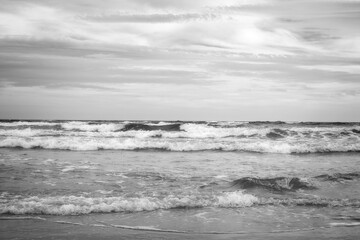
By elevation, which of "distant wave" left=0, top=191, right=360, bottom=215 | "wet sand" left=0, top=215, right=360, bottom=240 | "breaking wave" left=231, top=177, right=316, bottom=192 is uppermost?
"breaking wave" left=231, top=177, right=316, bottom=192

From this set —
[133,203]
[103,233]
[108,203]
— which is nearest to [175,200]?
[133,203]

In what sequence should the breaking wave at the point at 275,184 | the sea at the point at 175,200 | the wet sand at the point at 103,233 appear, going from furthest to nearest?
the breaking wave at the point at 275,184
the sea at the point at 175,200
the wet sand at the point at 103,233

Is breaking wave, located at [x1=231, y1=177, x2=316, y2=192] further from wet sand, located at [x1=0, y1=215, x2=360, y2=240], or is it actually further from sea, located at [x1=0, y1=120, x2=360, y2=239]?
wet sand, located at [x1=0, y1=215, x2=360, y2=240]

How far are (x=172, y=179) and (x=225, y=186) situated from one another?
1.50 meters

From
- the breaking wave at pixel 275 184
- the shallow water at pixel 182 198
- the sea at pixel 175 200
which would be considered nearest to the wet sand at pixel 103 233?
the sea at pixel 175 200

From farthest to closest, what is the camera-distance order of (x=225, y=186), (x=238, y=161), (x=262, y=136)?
(x=262, y=136) < (x=238, y=161) < (x=225, y=186)

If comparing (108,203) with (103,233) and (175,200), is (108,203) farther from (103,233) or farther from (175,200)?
(103,233)

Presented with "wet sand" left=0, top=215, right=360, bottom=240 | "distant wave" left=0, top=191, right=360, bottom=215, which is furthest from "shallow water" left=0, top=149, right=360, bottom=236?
"wet sand" left=0, top=215, right=360, bottom=240

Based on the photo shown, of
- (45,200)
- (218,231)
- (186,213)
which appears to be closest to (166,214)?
(186,213)

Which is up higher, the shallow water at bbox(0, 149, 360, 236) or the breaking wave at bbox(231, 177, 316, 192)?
the breaking wave at bbox(231, 177, 316, 192)

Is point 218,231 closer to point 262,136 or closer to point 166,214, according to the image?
point 166,214

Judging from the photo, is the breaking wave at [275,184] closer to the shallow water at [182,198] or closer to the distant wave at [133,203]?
the shallow water at [182,198]

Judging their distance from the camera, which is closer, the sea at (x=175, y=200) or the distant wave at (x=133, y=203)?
the sea at (x=175, y=200)

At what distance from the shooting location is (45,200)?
6.63m
